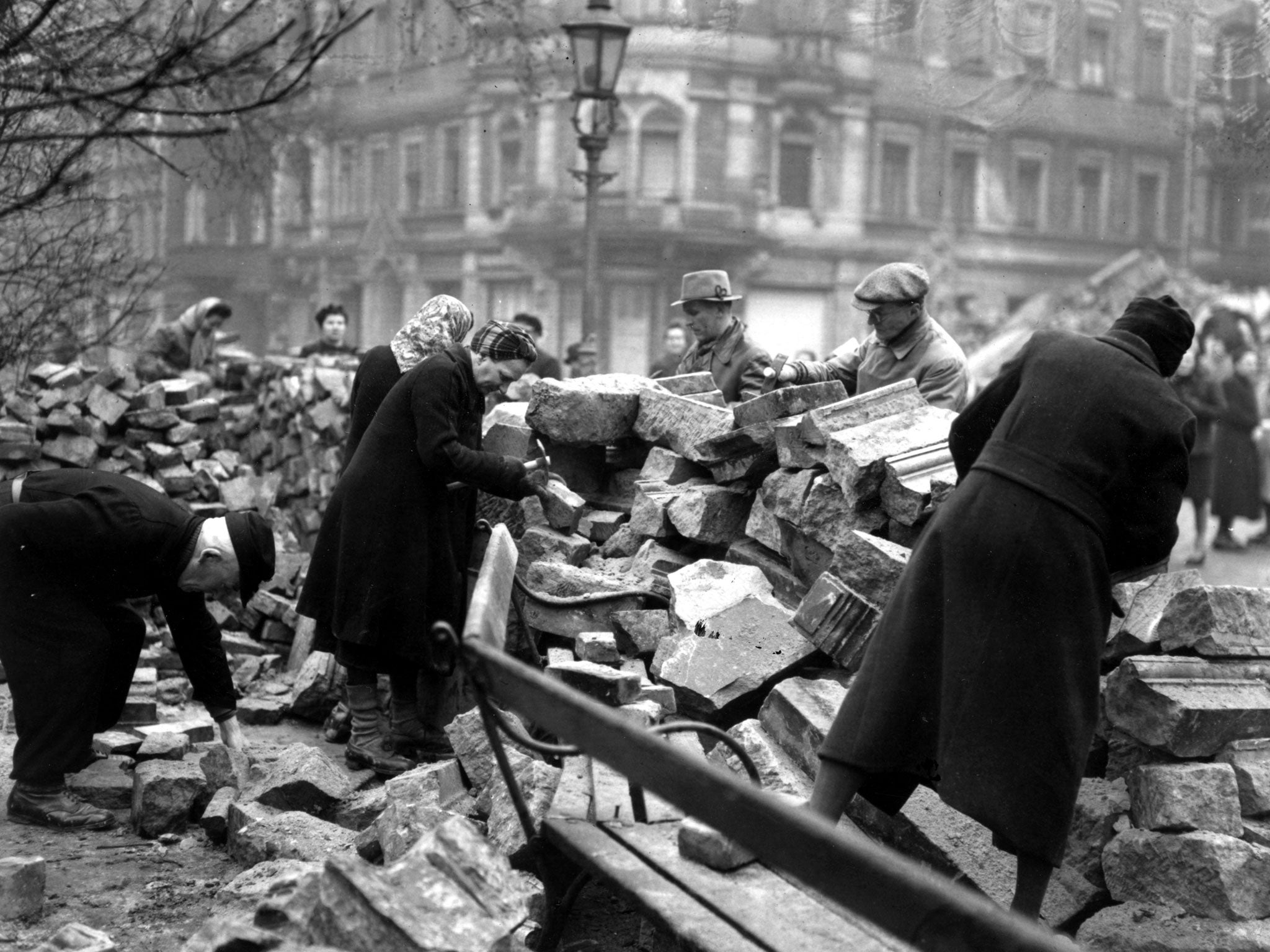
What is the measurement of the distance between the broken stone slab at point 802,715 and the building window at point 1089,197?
26.2 metres

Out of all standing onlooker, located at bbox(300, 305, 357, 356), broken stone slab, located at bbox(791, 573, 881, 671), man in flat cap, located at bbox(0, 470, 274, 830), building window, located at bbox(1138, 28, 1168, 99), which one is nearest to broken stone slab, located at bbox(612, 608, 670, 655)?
broken stone slab, located at bbox(791, 573, 881, 671)

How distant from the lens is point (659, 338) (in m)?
29.4

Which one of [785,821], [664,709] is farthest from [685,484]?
[785,821]

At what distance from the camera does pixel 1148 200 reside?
28.1 meters

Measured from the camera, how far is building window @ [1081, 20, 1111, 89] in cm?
1825

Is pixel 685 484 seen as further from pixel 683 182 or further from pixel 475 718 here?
pixel 683 182

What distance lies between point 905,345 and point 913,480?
4.14 feet

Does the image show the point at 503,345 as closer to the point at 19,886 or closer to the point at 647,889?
the point at 19,886

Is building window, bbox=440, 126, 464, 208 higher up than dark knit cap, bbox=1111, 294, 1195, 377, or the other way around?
building window, bbox=440, 126, 464, 208

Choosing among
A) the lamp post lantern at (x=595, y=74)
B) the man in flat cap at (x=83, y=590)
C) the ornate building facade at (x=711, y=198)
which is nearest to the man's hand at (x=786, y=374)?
the man in flat cap at (x=83, y=590)

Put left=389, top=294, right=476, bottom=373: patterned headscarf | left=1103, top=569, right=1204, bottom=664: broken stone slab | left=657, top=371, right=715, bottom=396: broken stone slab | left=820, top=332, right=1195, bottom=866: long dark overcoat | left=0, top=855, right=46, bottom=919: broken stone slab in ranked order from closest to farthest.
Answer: left=820, top=332, right=1195, bottom=866: long dark overcoat, left=0, top=855, right=46, bottom=919: broken stone slab, left=1103, top=569, right=1204, bottom=664: broken stone slab, left=389, top=294, right=476, bottom=373: patterned headscarf, left=657, top=371, right=715, bottom=396: broken stone slab

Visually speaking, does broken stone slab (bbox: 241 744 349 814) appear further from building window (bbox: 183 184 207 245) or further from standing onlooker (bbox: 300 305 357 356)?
building window (bbox: 183 184 207 245)

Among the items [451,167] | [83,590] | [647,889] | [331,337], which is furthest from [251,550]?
[451,167]

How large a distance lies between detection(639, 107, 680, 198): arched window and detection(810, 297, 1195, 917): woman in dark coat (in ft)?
84.7
